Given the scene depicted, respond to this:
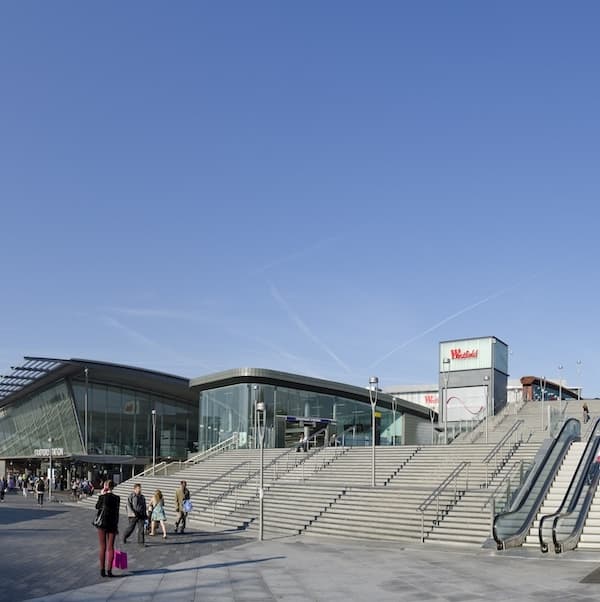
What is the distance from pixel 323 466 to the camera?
37.7 meters

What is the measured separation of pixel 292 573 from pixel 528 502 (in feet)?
25.7

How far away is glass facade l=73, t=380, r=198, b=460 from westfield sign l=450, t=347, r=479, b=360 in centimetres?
2847

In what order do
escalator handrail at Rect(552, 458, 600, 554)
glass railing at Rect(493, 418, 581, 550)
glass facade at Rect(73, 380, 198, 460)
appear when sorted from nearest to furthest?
escalator handrail at Rect(552, 458, 600, 554)
glass railing at Rect(493, 418, 581, 550)
glass facade at Rect(73, 380, 198, 460)

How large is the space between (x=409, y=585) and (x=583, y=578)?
3.18 m

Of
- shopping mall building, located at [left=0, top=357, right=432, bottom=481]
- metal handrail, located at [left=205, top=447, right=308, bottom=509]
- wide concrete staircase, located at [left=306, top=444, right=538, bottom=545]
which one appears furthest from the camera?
shopping mall building, located at [left=0, top=357, right=432, bottom=481]

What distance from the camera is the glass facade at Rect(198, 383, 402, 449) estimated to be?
54500 mm

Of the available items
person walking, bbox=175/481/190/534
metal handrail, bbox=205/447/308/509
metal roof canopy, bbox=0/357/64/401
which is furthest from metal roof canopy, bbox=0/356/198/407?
person walking, bbox=175/481/190/534

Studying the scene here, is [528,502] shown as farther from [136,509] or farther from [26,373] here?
[26,373]

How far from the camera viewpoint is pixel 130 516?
21.4m

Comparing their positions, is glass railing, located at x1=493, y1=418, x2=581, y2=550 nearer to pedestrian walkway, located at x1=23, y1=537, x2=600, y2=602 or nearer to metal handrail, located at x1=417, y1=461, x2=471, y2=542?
pedestrian walkway, located at x1=23, y1=537, x2=600, y2=602

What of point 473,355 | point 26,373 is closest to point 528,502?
point 473,355

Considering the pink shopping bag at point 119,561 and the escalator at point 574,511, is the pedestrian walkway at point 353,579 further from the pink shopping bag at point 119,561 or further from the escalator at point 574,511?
the escalator at point 574,511

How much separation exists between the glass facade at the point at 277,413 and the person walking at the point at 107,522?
124 ft

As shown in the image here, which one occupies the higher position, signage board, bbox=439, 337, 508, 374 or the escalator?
signage board, bbox=439, 337, 508, 374
